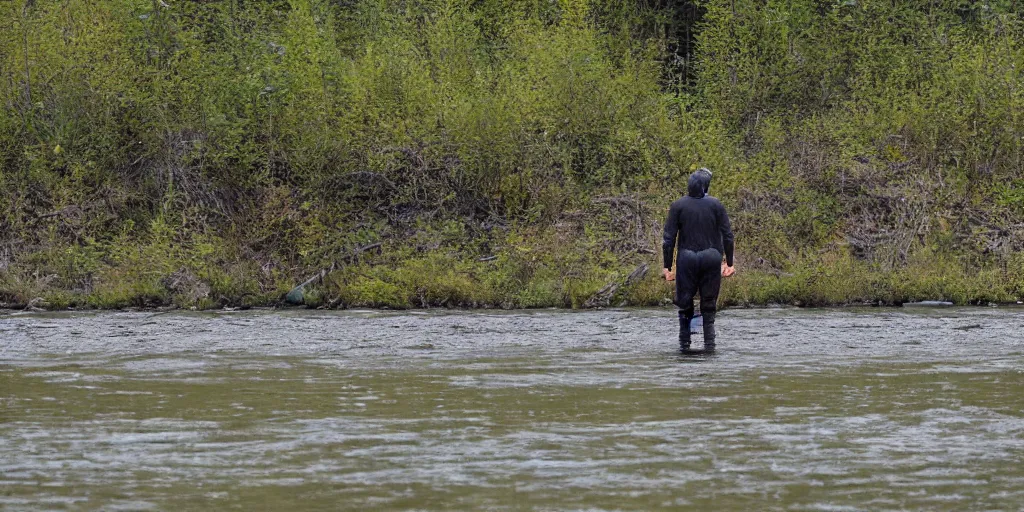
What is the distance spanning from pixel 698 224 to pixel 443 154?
1331 centimetres

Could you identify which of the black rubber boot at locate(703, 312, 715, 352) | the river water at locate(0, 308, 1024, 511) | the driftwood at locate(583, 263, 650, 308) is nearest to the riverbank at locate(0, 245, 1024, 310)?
the driftwood at locate(583, 263, 650, 308)

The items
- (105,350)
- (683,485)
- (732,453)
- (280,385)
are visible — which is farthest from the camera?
(105,350)

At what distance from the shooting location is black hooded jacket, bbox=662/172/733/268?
51.0 feet

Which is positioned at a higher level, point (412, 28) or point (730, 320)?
point (412, 28)

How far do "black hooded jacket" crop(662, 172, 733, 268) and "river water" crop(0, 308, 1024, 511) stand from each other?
48.7 inches

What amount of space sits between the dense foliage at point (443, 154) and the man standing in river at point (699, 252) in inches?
346

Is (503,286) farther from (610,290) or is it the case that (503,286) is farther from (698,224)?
(698,224)

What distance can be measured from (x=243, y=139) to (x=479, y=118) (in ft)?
16.0

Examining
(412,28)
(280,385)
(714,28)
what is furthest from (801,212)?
(280,385)

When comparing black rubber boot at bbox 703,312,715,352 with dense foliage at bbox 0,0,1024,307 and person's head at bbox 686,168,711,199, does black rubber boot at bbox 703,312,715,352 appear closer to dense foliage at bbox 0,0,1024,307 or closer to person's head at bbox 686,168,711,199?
person's head at bbox 686,168,711,199

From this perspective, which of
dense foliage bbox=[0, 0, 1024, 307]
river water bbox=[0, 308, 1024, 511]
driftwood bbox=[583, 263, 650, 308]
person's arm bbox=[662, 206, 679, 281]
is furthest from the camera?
dense foliage bbox=[0, 0, 1024, 307]

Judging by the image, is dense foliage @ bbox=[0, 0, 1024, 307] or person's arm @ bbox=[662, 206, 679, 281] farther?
dense foliage @ bbox=[0, 0, 1024, 307]

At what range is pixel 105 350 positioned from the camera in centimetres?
1641

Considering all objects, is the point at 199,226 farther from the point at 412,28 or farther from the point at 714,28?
the point at 714,28
